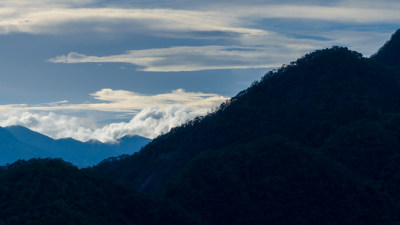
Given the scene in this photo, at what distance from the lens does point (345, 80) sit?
111375mm

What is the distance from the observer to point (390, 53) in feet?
494

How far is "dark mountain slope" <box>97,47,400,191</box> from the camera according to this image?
332 feet

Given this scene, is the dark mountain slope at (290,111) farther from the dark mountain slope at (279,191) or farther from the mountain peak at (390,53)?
the mountain peak at (390,53)

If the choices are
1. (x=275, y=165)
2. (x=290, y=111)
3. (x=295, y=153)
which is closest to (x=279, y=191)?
(x=275, y=165)

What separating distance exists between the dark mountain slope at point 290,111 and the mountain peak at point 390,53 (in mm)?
30770

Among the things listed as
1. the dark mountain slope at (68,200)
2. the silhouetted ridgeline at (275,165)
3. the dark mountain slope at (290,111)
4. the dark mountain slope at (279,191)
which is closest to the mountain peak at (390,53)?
the dark mountain slope at (290,111)

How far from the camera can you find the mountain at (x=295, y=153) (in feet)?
260

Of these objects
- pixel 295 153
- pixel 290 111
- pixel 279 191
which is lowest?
pixel 279 191

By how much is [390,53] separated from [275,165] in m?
84.1

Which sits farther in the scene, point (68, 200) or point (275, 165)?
point (275, 165)

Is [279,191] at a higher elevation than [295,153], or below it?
below

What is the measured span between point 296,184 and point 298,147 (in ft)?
26.8

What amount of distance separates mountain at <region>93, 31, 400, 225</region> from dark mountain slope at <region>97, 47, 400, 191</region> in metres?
0.25

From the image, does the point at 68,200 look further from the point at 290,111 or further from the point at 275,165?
the point at 290,111
